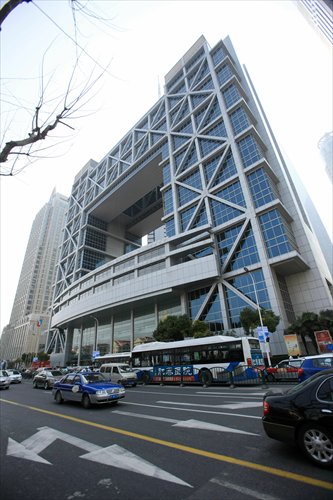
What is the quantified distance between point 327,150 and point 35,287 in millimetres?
163997

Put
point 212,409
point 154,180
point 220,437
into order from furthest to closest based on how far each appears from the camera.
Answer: point 154,180 → point 212,409 → point 220,437

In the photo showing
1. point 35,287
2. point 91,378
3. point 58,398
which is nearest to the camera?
point 91,378

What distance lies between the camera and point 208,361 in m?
18.5

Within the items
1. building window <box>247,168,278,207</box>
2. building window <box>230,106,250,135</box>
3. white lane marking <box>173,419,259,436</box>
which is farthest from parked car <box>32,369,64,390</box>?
building window <box>230,106,250,135</box>

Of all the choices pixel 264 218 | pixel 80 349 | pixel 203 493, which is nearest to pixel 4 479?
pixel 203 493

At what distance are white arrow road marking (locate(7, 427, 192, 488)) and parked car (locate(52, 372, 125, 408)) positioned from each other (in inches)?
136

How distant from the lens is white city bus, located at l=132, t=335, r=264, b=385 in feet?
57.0

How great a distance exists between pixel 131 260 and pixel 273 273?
94.9 feet

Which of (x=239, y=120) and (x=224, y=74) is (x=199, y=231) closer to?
(x=239, y=120)

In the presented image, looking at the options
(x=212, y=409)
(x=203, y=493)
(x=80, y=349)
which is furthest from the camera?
(x=80, y=349)

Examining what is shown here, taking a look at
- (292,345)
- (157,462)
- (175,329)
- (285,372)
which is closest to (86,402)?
(157,462)

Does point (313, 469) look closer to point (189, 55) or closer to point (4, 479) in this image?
point (4, 479)

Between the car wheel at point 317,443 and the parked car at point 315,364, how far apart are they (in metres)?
8.56

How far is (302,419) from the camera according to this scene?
4230mm
